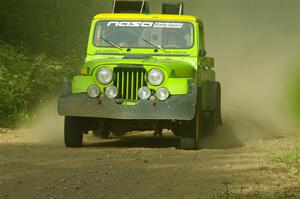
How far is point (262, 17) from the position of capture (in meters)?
29.1

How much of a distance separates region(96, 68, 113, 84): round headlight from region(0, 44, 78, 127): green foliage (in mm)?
4526

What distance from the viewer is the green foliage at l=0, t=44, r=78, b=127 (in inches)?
615

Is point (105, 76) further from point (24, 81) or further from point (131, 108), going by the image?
point (24, 81)

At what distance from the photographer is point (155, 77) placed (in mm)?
11180

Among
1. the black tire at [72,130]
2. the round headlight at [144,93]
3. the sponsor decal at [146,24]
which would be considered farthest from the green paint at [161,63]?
the black tire at [72,130]

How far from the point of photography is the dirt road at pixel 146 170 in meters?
7.59

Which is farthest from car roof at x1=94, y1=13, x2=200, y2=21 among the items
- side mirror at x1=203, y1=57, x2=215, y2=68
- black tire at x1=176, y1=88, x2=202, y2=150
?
black tire at x1=176, y1=88, x2=202, y2=150

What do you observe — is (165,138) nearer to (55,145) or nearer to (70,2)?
(55,145)

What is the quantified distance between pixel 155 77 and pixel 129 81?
39cm

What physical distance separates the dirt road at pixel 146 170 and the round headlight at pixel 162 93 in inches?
31.7

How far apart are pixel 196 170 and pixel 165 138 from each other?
4.64 m

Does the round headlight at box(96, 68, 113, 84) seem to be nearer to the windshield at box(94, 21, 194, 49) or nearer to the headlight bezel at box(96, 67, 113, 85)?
the headlight bezel at box(96, 67, 113, 85)

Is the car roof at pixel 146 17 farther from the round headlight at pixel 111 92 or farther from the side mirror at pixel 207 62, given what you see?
the round headlight at pixel 111 92

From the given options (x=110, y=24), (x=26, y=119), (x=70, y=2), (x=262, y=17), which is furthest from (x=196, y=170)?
(x=262, y=17)
